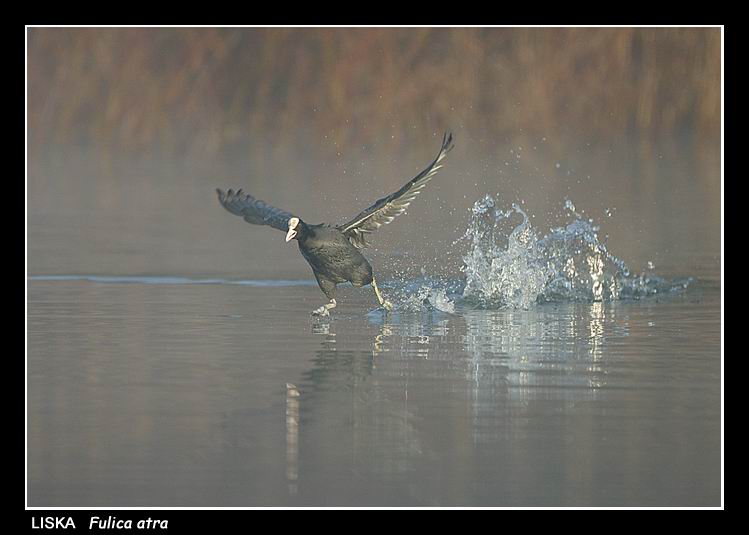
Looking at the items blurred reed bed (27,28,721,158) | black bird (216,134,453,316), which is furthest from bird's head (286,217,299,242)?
blurred reed bed (27,28,721,158)

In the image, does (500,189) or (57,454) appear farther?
(500,189)

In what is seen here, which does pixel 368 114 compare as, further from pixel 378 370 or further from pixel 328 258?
pixel 378 370

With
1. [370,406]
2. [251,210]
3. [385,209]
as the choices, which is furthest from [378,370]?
[251,210]

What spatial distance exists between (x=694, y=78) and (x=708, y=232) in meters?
10.4

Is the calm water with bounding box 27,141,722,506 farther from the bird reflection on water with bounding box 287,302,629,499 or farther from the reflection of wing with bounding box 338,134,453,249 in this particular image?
the reflection of wing with bounding box 338,134,453,249

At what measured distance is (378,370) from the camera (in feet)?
29.0

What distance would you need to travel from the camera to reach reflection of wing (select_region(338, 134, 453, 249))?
11.3 m

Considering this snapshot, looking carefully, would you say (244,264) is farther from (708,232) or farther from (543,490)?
(543,490)

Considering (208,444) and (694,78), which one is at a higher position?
(694,78)

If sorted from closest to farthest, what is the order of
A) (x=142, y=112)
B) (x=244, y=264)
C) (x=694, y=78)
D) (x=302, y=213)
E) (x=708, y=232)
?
(x=244, y=264), (x=708, y=232), (x=302, y=213), (x=694, y=78), (x=142, y=112)

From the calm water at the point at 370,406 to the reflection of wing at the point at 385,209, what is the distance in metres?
0.57

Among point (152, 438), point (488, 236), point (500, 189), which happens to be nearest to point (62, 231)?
point (488, 236)

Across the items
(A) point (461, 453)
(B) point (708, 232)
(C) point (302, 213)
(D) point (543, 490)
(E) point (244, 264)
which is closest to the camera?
(D) point (543, 490)
